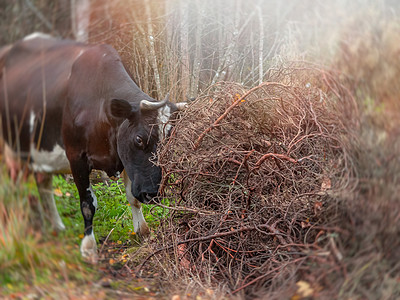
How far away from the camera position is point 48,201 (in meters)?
3.94

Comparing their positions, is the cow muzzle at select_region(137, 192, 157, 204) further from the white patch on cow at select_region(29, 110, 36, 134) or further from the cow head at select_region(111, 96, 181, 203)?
the white patch on cow at select_region(29, 110, 36, 134)

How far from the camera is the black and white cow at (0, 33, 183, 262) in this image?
4.33 m

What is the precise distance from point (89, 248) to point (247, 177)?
1.58 metres

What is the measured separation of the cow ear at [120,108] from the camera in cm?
435

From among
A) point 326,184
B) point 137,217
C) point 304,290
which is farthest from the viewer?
point 137,217

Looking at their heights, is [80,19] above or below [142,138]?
above

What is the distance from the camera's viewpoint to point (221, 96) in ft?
14.5

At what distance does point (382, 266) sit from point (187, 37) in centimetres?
547

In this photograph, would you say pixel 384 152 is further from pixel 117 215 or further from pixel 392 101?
pixel 117 215

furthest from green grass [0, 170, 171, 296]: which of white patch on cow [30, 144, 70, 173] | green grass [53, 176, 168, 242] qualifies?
white patch on cow [30, 144, 70, 173]

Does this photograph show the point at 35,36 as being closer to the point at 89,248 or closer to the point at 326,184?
the point at 89,248

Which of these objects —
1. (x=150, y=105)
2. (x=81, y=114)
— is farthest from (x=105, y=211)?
(x=150, y=105)

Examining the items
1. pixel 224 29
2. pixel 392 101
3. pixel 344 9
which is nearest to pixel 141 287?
Result: pixel 392 101

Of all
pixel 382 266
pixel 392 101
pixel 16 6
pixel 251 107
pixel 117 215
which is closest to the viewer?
pixel 382 266
